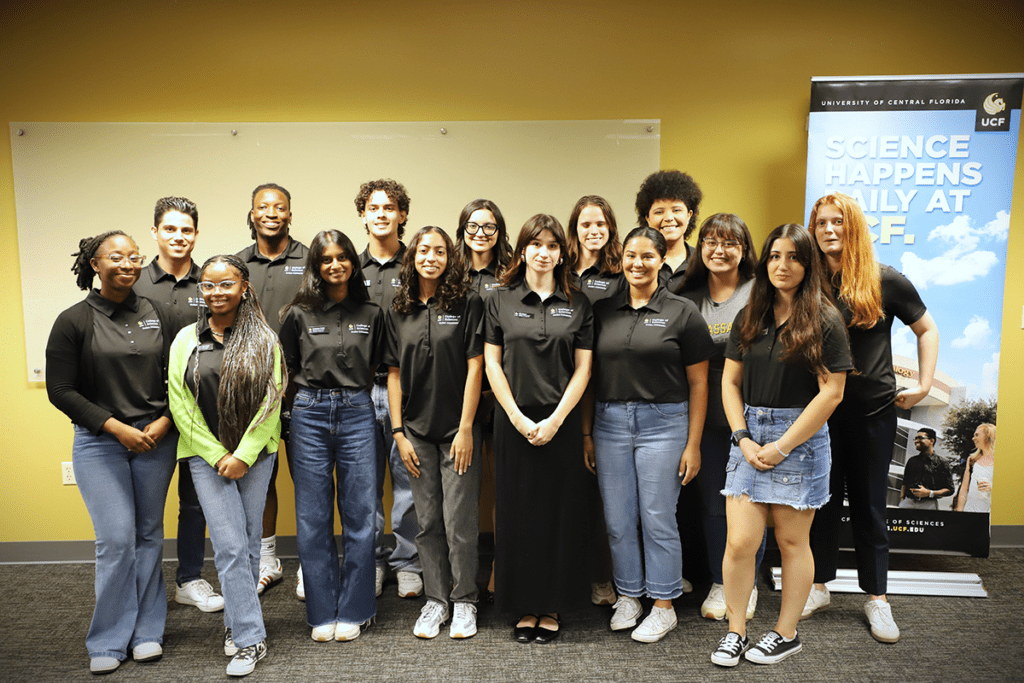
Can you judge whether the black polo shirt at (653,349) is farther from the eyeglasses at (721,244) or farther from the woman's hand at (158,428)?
the woman's hand at (158,428)

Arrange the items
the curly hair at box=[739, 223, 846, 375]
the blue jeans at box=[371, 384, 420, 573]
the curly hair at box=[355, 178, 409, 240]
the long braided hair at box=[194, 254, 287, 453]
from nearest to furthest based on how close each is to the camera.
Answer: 1. the curly hair at box=[739, 223, 846, 375]
2. the long braided hair at box=[194, 254, 287, 453]
3. the blue jeans at box=[371, 384, 420, 573]
4. the curly hair at box=[355, 178, 409, 240]

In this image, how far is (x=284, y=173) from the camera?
3486mm

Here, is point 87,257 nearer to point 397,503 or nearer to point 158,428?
point 158,428

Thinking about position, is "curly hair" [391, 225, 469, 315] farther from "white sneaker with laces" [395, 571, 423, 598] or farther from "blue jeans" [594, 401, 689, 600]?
"white sneaker with laces" [395, 571, 423, 598]

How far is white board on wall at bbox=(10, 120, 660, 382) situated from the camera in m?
3.43

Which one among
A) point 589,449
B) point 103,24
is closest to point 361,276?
point 589,449

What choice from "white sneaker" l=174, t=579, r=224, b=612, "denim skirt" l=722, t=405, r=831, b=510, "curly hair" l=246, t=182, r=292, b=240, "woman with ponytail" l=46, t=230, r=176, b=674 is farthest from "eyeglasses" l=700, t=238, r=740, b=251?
"white sneaker" l=174, t=579, r=224, b=612

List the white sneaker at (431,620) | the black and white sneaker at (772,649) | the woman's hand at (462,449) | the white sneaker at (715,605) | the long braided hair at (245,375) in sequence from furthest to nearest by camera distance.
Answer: the white sneaker at (715,605) < the white sneaker at (431,620) < the woman's hand at (462,449) < the black and white sneaker at (772,649) < the long braided hair at (245,375)

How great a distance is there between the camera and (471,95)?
137 inches

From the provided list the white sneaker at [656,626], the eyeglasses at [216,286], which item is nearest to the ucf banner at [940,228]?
the white sneaker at [656,626]

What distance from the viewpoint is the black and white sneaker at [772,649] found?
8.07 ft

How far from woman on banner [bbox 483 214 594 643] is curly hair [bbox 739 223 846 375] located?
0.65 meters

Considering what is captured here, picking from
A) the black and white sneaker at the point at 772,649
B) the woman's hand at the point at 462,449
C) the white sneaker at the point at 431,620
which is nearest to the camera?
the black and white sneaker at the point at 772,649

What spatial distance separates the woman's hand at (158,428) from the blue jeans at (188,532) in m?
0.57
